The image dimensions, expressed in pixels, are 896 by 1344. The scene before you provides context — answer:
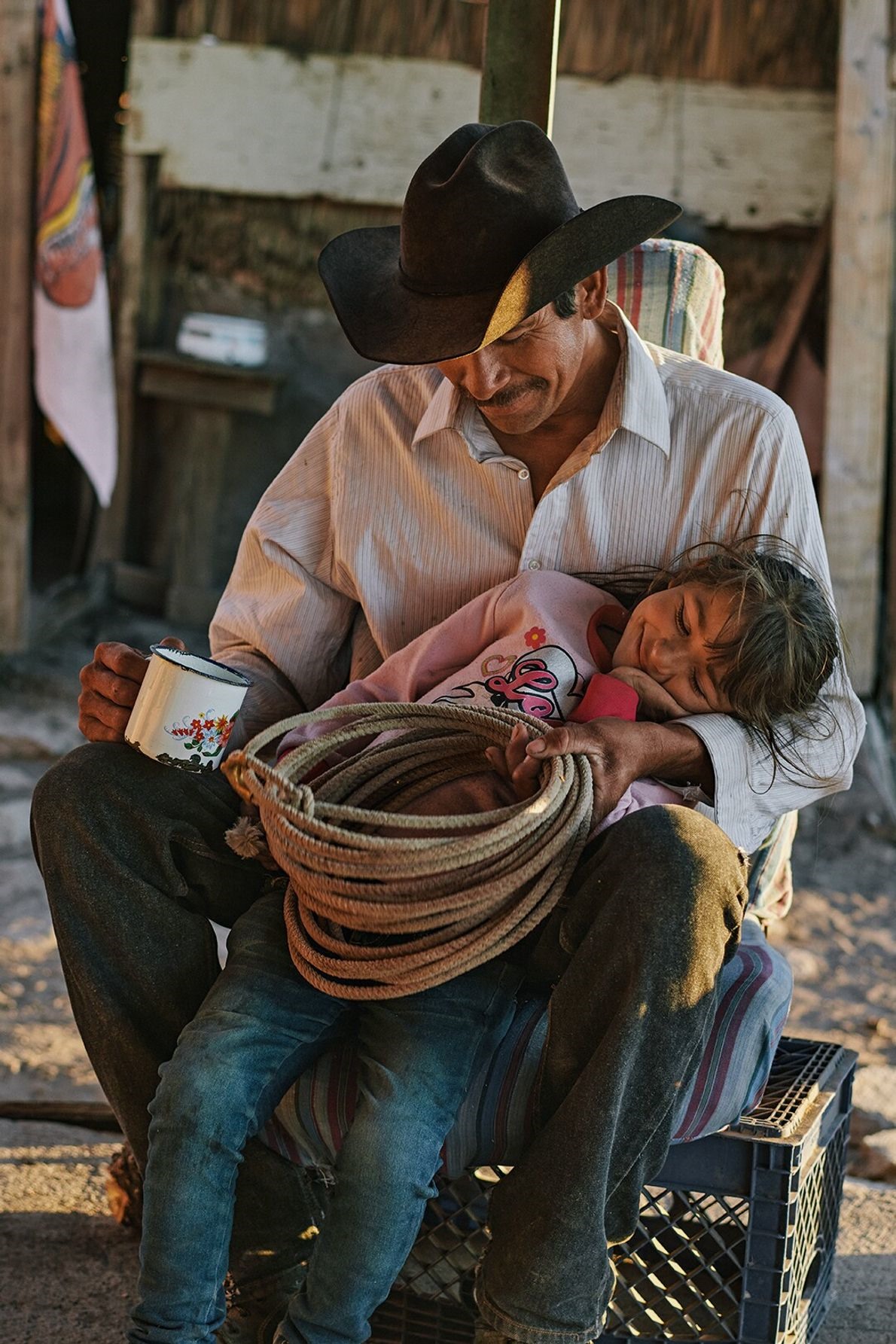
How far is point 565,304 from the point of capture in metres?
2.23

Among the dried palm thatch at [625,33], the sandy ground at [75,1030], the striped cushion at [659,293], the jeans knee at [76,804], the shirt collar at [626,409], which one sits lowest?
the sandy ground at [75,1030]

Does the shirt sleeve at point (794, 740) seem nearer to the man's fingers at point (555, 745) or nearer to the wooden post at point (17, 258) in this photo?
the man's fingers at point (555, 745)

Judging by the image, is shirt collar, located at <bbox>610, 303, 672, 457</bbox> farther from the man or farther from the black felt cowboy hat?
the black felt cowboy hat

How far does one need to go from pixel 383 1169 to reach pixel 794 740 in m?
0.87

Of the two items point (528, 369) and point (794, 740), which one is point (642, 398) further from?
point (794, 740)

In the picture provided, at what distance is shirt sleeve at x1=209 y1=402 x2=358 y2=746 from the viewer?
100 inches

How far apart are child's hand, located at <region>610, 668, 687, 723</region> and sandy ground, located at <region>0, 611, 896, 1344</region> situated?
1.47 feet

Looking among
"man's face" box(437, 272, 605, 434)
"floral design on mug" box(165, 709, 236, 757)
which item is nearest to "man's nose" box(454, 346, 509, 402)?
"man's face" box(437, 272, 605, 434)

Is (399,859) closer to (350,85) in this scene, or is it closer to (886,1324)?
(886,1324)

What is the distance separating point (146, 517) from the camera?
6.03 meters

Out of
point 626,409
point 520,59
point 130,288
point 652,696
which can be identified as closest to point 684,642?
point 652,696

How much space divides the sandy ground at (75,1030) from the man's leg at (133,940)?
1.33ft

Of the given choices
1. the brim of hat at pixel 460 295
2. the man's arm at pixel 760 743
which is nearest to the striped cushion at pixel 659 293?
the man's arm at pixel 760 743

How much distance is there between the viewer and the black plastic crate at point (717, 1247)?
2.00 m
